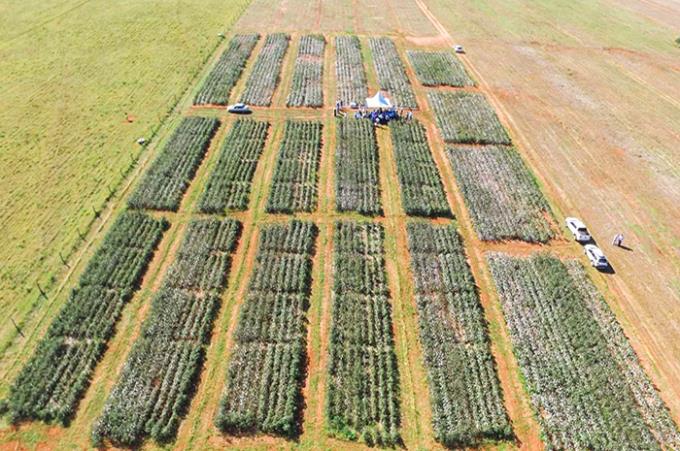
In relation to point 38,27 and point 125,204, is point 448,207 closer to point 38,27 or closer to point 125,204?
point 125,204

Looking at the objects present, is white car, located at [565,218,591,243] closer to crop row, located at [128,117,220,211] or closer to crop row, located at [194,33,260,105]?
crop row, located at [128,117,220,211]

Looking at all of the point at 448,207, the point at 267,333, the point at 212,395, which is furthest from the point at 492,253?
the point at 212,395

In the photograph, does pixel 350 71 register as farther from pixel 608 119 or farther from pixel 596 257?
pixel 596 257

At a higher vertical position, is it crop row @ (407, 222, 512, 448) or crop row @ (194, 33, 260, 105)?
crop row @ (194, 33, 260, 105)

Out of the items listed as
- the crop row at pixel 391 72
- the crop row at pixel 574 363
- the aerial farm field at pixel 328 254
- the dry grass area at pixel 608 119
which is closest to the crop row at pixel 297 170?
the aerial farm field at pixel 328 254

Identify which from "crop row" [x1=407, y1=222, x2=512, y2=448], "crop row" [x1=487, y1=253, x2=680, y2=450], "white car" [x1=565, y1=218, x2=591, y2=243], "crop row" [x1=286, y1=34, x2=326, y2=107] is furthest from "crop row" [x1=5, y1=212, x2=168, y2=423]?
"white car" [x1=565, y1=218, x2=591, y2=243]
